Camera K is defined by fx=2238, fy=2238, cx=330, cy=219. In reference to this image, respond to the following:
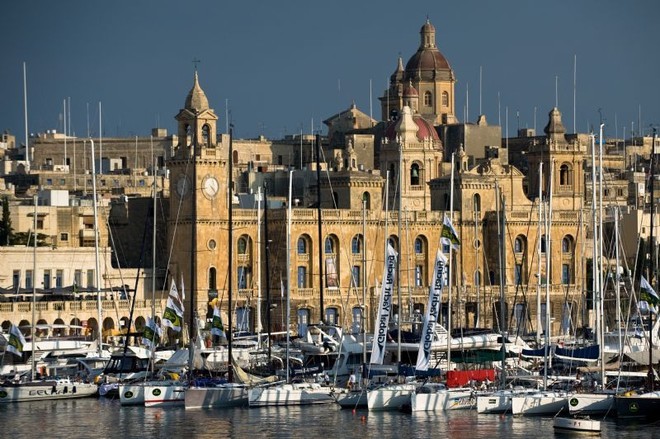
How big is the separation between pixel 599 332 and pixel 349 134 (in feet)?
201

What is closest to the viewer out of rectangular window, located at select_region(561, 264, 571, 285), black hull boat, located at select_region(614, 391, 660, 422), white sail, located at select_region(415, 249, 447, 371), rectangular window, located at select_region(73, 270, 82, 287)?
black hull boat, located at select_region(614, 391, 660, 422)

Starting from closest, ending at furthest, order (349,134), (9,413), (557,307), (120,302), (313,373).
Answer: (9,413), (313,373), (120,302), (557,307), (349,134)

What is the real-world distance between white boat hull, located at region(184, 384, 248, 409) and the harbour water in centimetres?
51

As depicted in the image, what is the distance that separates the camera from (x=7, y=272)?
97.8 metres

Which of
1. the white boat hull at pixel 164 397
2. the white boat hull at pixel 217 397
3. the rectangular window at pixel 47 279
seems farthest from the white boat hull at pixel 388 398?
the rectangular window at pixel 47 279

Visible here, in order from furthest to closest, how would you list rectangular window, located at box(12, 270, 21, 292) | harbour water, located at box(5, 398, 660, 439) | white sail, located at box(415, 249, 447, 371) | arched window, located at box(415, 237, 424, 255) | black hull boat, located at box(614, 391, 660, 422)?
1. arched window, located at box(415, 237, 424, 255)
2. rectangular window, located at box(12, 270, 21, 292)
3. white sail, located at box(415, 249, 447, 371)
4. black hull boat, located at box(614, 391, 660, 422)
5. harbour water, located at box(5, 398, 660, 439)

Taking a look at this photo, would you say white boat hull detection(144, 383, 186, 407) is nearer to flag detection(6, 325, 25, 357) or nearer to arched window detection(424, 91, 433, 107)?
flag detection(6, 325, 25, 357)

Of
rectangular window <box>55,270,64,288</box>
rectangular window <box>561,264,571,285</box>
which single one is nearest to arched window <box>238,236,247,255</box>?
rectangular window <box>55,270,64,288</box>

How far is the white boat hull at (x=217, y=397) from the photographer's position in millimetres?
74250

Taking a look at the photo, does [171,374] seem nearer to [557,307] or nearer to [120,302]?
[120,302]

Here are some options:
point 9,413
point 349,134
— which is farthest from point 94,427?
point 349,134

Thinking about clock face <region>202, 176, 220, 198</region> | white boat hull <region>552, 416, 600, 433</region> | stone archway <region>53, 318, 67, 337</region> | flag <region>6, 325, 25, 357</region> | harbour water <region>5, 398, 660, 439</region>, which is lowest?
harbour water <region>5, 398, 660, 439</region>

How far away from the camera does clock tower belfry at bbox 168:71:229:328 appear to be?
101 metres

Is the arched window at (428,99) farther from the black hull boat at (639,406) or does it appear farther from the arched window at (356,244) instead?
the black hull boat at (639,406)
